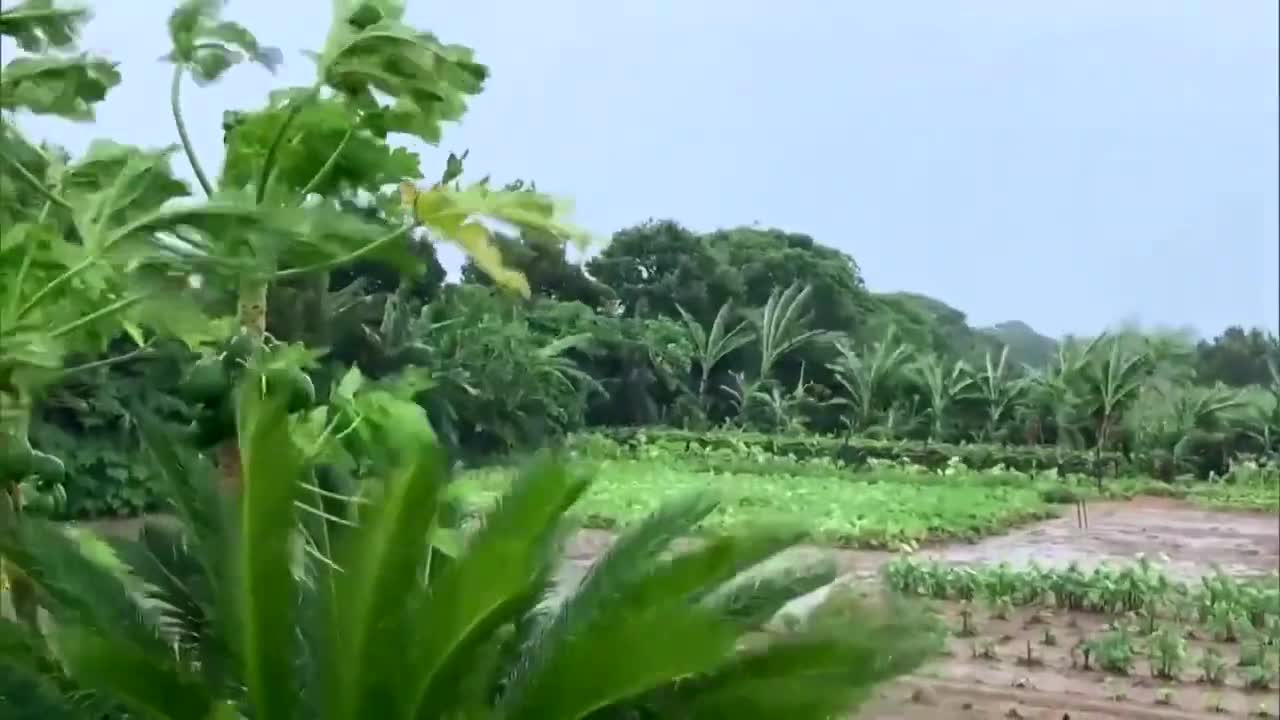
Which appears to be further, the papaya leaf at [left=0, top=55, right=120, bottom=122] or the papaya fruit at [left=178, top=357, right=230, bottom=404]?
the papaya leaf at [left=0, top=55, right=120, bottom=122]

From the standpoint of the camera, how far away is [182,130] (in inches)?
45.7

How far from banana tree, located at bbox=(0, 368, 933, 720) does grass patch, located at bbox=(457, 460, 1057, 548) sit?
39cm

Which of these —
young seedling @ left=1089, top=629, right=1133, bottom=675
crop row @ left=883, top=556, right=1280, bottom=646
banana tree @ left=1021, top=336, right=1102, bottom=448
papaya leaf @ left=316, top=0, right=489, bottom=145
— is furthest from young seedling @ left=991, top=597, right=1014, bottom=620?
papaya leaf @ left=316, top=0, right=489, bottom=145

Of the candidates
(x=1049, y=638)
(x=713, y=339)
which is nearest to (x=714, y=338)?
(x=713, y=339)

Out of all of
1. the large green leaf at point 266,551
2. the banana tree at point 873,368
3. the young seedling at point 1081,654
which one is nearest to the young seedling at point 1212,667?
the young seedling at point 1081,654

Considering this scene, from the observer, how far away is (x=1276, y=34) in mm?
1832

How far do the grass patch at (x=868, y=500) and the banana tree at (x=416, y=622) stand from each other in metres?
0.39

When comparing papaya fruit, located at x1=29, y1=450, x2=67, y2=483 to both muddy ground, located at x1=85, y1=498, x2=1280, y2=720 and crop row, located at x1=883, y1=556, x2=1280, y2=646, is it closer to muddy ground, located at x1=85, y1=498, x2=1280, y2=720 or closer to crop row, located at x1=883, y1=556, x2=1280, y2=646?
muddy ground, located at x1=85, y1=498, x2=1280, y2=720

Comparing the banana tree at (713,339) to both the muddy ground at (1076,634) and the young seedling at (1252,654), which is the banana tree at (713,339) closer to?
the muddy ground at (1076,634)

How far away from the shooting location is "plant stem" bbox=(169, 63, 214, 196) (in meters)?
1.14

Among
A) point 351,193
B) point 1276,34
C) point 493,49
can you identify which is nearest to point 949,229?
point 1276,34

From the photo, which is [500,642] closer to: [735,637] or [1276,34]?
[735,637]

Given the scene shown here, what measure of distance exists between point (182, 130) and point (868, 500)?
1.00 m

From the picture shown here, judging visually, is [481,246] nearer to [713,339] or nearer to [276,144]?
[276,144]
